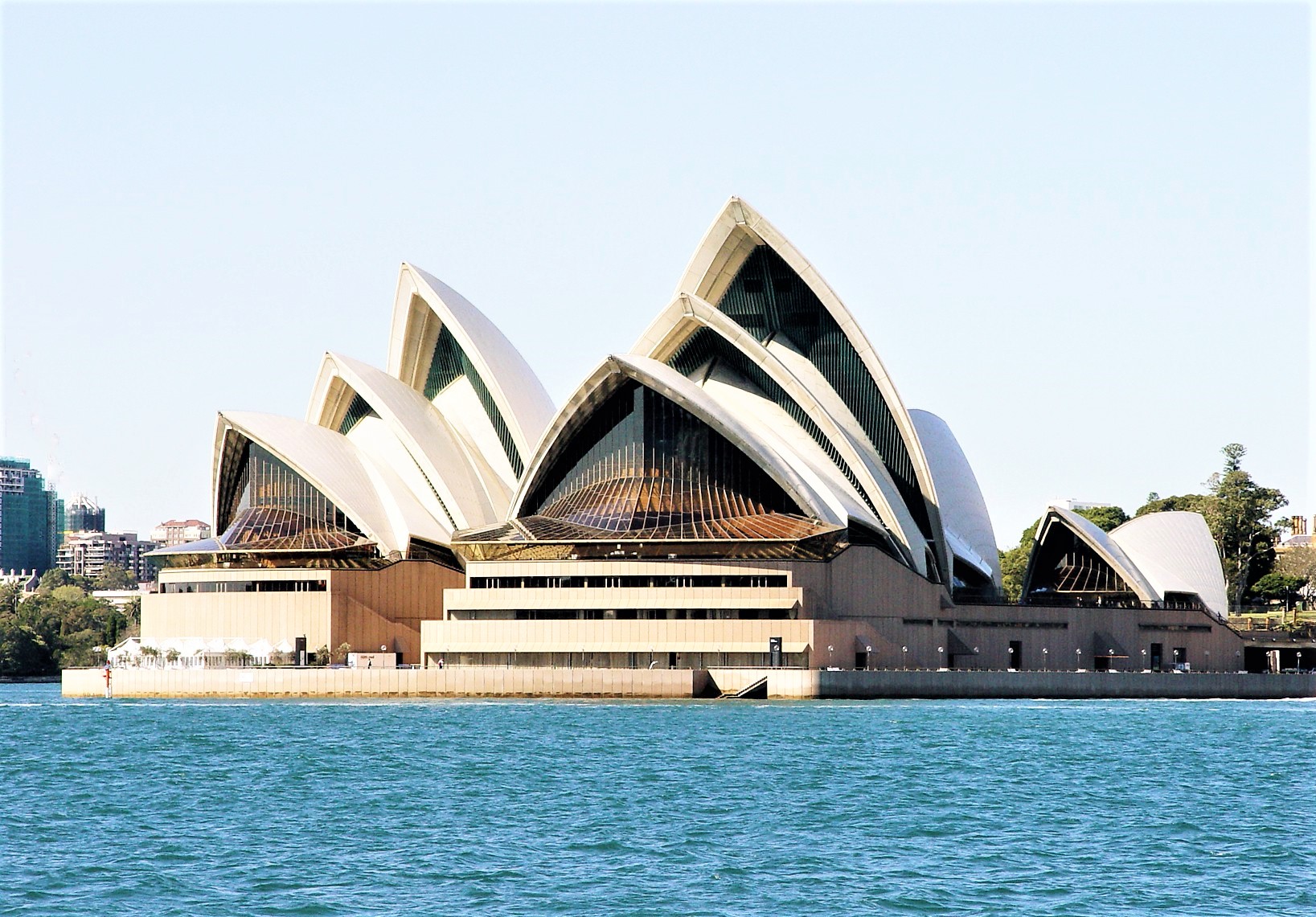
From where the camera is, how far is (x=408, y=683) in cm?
8600

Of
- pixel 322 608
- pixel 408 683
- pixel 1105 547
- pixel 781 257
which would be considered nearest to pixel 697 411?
pixel 781 257

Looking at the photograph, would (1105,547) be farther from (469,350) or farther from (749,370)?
(469,350)

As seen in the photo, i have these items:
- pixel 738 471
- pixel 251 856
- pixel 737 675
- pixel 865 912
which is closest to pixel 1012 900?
pixel 865 912

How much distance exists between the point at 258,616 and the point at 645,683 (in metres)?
20.3

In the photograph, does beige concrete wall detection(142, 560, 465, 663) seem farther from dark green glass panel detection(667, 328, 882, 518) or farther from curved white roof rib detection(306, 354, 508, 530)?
dark green glass panel detection(667, 328, 882, 518)

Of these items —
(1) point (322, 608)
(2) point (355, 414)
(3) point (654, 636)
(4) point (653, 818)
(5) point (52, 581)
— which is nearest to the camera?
(4) point (653, 818)

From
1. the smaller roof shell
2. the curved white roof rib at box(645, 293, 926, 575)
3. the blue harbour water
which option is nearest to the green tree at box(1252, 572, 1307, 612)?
the curved white roof rib at box(645, 293, 926, 575)

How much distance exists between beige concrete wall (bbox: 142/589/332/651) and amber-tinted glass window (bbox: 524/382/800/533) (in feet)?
35.4

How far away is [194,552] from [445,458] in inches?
499

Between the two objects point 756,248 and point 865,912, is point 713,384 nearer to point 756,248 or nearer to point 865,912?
point 756,248

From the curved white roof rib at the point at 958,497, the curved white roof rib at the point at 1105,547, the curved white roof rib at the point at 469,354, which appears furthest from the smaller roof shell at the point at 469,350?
the curved white roof rib at the point at 1105,547

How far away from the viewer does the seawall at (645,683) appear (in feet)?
A: 274

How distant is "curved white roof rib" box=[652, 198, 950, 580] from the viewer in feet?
302

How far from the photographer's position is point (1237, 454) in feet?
479
